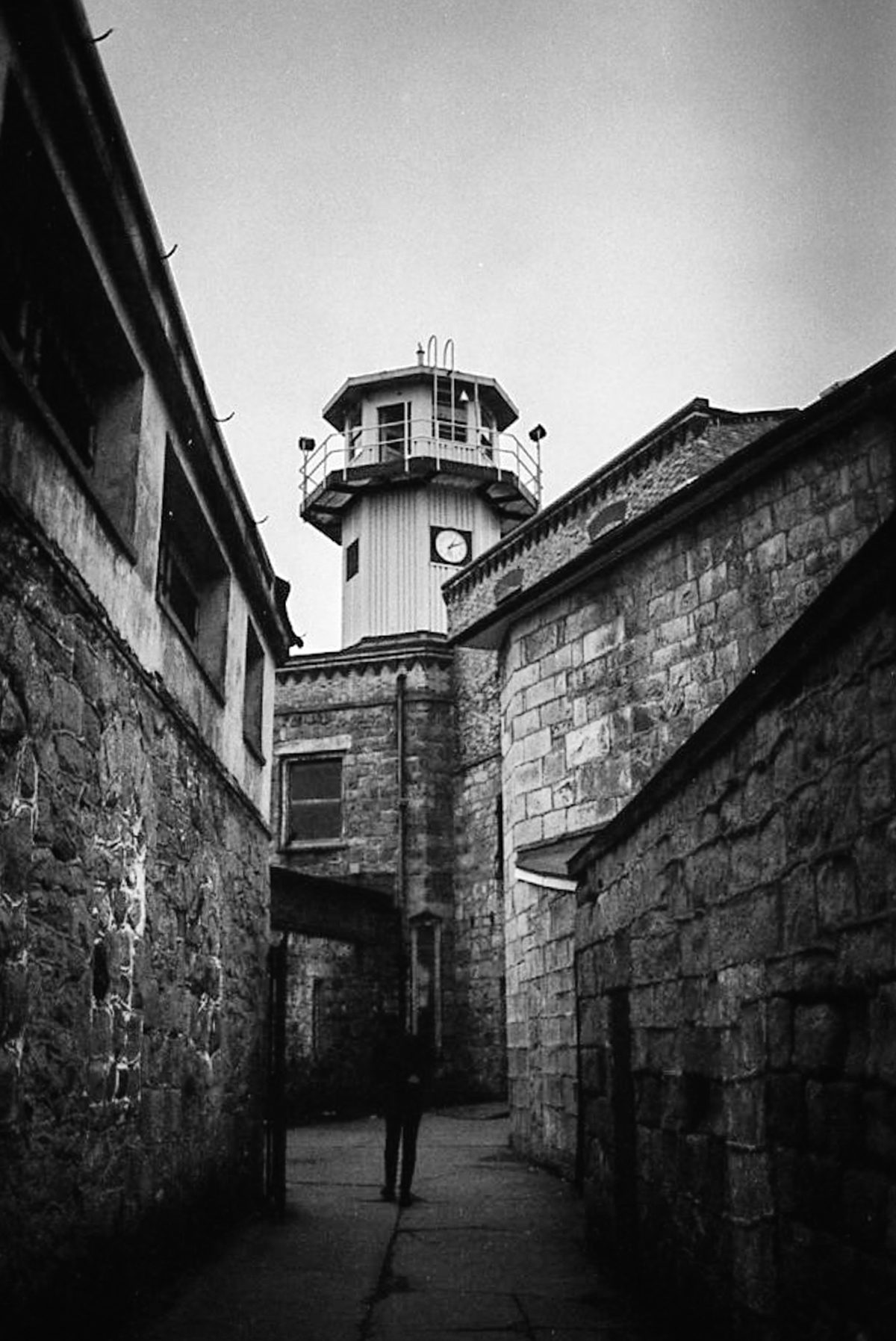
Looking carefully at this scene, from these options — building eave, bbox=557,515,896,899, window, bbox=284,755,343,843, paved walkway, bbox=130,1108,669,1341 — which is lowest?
paved walkway, bbox=130,1108,669,1341

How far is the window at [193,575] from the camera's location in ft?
23.9

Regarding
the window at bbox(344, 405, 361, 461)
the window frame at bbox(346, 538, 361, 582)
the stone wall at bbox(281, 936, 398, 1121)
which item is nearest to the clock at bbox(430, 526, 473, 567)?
the window frame at bbox(346, 538, 361, 582)

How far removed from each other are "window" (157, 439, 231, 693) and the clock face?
18465 millimetres

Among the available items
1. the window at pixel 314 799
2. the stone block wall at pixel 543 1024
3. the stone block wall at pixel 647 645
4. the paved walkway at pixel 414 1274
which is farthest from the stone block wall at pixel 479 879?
the paved walkway at pixel 414 1274

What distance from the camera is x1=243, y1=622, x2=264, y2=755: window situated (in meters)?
10.0

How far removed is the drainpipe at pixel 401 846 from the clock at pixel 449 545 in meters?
6.04

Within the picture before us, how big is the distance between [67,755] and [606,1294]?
138 inches

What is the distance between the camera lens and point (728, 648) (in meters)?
9.76

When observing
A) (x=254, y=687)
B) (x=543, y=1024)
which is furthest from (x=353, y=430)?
(x=543, y=1024)

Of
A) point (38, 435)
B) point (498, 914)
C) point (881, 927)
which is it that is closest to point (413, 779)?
point (498, 914)

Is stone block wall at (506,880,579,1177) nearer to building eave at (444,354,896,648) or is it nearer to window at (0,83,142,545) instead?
building eave at (444,354,896,648)

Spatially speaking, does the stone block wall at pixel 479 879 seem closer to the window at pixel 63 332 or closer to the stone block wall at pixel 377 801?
the stone block wall at pixel 377 801

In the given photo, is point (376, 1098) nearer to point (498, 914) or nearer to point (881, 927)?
point (498, 914)

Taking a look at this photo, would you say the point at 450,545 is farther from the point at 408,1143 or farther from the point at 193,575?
the point at 408,1143
